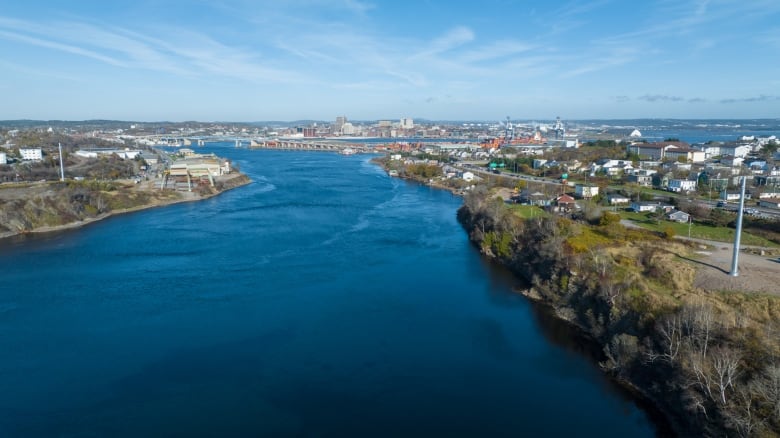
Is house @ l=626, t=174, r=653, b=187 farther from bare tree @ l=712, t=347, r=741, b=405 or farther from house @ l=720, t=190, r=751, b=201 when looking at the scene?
bare tree @ l=712, t=347, r=741, b=405

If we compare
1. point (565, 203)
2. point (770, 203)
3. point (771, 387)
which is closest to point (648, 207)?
point (565, 203)

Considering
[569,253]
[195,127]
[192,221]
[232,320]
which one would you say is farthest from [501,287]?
[195,127]

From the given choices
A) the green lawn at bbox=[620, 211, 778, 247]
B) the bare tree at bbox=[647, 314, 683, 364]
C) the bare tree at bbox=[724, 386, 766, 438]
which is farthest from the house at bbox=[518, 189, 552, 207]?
the bare tree at bbox=[724, 386, 766, 438]

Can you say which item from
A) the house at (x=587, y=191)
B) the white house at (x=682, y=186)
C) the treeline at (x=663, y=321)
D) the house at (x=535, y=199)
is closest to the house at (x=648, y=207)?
the house at (x=587, y=191)

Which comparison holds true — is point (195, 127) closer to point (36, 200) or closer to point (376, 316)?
point (36, 200)

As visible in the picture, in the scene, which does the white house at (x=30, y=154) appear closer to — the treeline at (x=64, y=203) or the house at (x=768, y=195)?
the treeline at (x=64, y=203)
